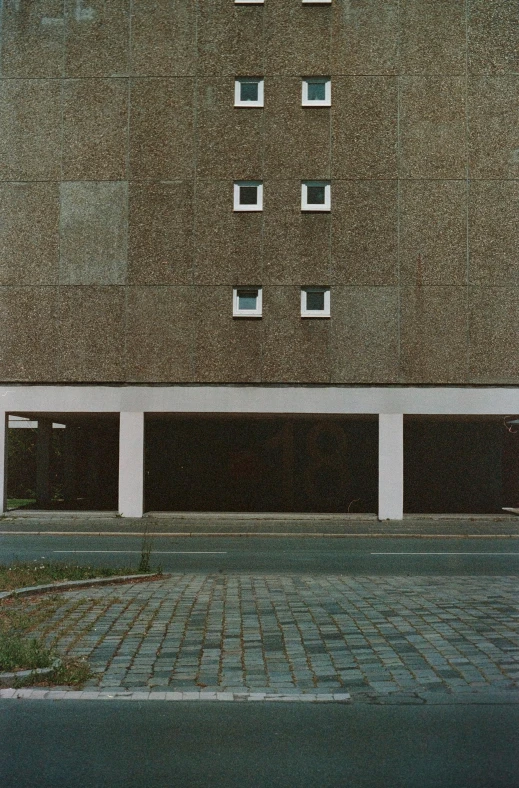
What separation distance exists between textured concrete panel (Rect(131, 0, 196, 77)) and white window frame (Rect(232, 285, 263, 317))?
6.09 m

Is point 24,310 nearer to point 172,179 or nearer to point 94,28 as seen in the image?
point 172,179

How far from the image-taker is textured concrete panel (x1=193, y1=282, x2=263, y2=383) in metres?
26.1

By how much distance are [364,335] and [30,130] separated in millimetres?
10909

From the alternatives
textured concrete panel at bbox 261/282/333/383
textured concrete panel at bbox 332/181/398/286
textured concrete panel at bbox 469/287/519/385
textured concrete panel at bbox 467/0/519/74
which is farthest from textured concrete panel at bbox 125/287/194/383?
textured concrete panel at bbox 467/0/519/74

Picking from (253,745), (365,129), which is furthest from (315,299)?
(253,745)

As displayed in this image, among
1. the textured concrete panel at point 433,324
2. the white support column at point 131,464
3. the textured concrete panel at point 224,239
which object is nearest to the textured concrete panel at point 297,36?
the textured concrete panel at point 224,239

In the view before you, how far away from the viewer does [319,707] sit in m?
6.32

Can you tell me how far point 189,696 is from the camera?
21.3 feet

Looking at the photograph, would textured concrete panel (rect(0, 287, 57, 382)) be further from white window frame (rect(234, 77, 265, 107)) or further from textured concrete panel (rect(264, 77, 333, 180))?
white window frame (rect(234, 77, 265, 107))

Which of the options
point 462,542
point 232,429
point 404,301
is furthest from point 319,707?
point 232,429

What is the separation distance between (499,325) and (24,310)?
1294cm

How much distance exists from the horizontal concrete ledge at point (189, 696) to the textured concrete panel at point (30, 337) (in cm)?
2043

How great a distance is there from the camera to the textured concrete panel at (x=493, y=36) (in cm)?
2636

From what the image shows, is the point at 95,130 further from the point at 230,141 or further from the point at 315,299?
the point at 315,299
